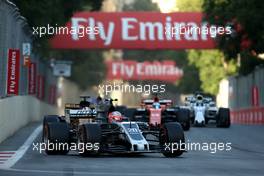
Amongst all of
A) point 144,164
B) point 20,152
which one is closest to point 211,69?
point 20,152

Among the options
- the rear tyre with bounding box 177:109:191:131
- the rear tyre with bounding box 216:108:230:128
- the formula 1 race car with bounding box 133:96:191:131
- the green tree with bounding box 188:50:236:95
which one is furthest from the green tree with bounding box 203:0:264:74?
the green tree with bounding box 188:50:236:95

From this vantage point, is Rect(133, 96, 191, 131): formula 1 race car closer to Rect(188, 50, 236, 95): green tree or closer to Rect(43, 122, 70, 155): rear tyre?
Rect(43, 122, 70, 155): rear tyre

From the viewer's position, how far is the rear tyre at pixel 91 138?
62.3ft

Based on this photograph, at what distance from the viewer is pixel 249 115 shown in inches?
1944

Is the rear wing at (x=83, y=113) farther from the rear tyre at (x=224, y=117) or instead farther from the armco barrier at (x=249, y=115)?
the armco barrier at (x=249, y=115)

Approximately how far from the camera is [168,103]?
3016 centimetres

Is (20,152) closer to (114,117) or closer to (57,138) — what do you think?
(57,138)

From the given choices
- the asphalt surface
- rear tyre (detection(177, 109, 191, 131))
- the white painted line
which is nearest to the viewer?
the asphalt surface

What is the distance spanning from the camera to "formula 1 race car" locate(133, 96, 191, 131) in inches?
1172

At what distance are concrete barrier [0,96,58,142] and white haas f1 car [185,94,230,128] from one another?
616 centimetres

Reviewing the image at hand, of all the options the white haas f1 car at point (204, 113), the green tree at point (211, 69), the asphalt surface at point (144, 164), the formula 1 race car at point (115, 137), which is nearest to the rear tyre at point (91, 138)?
the formula 1 race car at point (115, 137)

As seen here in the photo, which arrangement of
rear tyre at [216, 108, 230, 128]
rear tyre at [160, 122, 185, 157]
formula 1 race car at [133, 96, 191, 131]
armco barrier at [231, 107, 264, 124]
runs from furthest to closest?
armco barrier at [231, 107, 264, 124], rear tyre at [216, 108, 230, 128], formula 1 race car at [133, 96, 191, 131], rear tyre at [160, 122, 185, 157]

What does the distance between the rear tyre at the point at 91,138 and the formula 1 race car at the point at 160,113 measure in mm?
10324

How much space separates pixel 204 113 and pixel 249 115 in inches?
565
